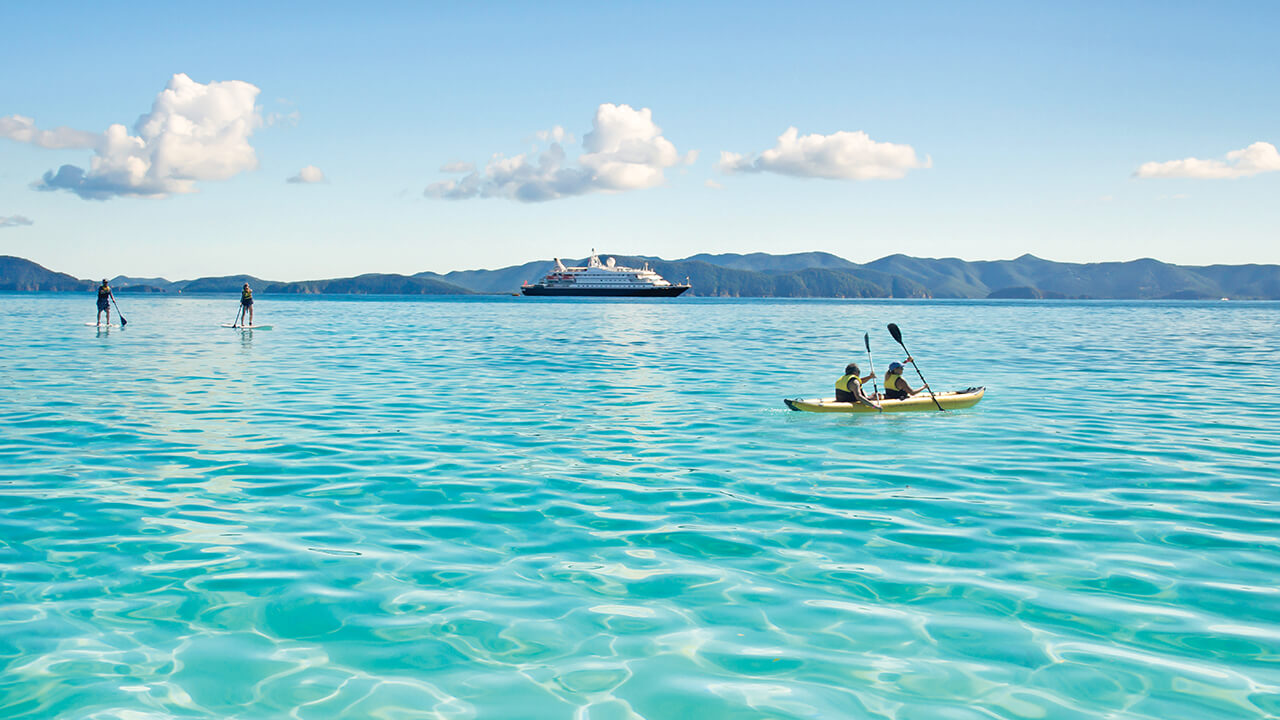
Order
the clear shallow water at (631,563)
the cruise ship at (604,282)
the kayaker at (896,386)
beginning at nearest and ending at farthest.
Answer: the clear shallow water at (631,563) → the kayaker at (896,386) → the cruise ship at (604,282)

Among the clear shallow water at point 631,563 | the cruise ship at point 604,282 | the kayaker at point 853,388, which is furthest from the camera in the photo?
the cruise ship at point 604,282

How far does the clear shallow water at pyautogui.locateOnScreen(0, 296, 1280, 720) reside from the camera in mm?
5652

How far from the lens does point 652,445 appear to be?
14.4 m

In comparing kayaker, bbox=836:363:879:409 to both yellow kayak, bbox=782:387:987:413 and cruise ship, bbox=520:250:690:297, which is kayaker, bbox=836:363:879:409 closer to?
yellow kayak, bbox=782:387:987:413

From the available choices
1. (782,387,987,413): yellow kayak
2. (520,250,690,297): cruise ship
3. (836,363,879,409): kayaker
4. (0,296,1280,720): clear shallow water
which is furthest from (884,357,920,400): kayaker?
(520,250,690,297): cruise ship

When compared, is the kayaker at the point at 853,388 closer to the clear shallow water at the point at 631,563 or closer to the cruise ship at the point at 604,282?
the clear shallow water at the point at 631,563

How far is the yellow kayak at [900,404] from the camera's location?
57.6 ft

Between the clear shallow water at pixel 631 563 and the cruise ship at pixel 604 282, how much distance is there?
16709 centimetres

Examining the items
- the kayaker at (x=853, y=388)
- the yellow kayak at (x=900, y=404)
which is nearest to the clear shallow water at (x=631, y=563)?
the yellow kayak at (x=900, y=404)

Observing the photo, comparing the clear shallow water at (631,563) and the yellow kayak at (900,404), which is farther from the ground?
the yellow kayak at (900,404)

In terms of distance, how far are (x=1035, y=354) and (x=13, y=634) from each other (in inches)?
1495

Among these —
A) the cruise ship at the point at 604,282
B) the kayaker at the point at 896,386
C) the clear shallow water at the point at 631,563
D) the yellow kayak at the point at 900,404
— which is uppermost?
the cruise ship at the point at 604,282

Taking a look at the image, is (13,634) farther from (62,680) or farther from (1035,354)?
(1035,354)

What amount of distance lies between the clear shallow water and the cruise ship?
167 meters
